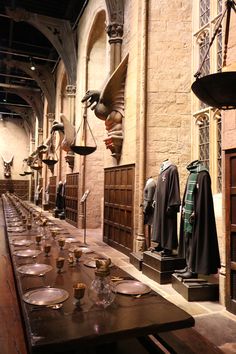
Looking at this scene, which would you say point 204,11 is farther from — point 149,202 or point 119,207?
point 119,207

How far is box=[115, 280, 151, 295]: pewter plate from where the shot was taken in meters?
1.89

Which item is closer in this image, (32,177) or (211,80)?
(211,80)

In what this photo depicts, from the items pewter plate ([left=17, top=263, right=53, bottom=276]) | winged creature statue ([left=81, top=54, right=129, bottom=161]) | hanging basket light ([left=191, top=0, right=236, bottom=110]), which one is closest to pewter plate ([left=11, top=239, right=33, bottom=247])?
pewter plate ([left=17, top=263, right=53, bottom=276])

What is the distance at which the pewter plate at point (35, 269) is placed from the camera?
88.5 inches

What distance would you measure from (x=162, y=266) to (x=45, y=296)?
103 inches

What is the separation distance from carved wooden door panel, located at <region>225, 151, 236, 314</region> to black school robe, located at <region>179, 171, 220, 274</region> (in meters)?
0.16

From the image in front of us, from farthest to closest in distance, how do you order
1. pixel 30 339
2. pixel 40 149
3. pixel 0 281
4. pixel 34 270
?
1. pixel 40 149
2. pixel 0 281
3. pixel 34 270
4. pixel 30 339

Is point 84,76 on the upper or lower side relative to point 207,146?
upper

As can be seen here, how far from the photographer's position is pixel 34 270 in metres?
2.30

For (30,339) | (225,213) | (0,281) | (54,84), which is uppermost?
(54,84)

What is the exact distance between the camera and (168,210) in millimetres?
4145

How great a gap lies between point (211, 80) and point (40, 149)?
11655mm

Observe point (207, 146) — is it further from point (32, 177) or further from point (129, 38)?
point (32, 177)

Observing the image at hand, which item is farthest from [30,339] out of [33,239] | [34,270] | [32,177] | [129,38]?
[32,177]
